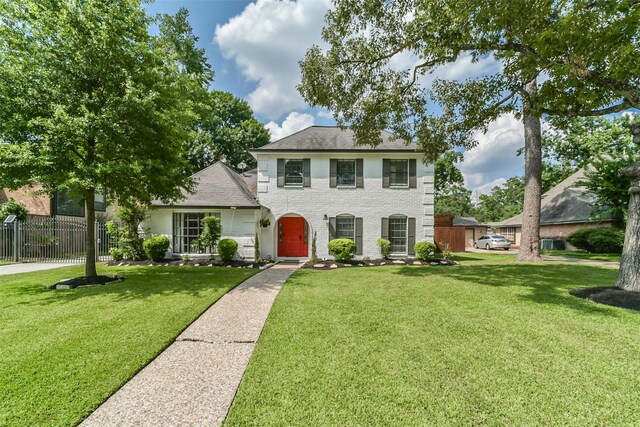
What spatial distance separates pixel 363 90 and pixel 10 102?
9.11 m

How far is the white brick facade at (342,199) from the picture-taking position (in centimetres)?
A: 1349

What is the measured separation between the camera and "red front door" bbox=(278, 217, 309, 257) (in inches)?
555

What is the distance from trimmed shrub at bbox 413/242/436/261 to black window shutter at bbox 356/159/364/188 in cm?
383

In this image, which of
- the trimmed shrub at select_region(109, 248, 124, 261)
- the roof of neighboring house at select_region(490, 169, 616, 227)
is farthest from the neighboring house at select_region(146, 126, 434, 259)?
the roof of neighboring house at select_region(490, 169, 616, 227)

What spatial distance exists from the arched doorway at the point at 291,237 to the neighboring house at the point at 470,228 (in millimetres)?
21571

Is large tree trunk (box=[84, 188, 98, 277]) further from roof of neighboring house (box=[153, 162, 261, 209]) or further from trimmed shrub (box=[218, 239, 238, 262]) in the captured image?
trimmed shrub (box=[218, 239, 238, 262])

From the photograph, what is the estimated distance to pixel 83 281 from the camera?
775 centimetres

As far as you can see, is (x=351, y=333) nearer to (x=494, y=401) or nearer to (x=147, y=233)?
(x=494, y=401)

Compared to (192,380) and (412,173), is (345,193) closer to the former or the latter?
(412,173)

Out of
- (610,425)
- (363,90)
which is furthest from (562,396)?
(363,90)

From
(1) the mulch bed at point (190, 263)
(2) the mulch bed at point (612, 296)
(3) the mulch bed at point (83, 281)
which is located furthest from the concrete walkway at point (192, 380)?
(2) the mulch bed at point (612, 296)

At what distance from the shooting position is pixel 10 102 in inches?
261

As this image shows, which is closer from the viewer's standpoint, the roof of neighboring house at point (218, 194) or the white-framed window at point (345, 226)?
the roof of neighboring house at point (218, 194)

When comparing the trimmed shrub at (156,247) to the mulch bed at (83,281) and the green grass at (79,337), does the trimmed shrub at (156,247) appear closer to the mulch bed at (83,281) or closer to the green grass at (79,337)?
the mulch bed at (83,281)
